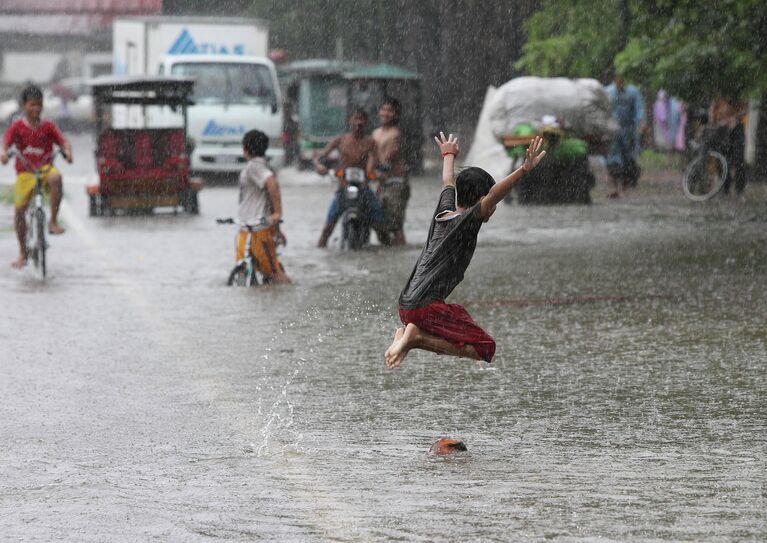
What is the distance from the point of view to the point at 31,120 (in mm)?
14016

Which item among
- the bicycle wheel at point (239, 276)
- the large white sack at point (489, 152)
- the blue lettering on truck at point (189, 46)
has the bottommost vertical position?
the large white sack at point (489, 152)

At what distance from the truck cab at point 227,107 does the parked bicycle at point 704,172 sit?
882 centimetres

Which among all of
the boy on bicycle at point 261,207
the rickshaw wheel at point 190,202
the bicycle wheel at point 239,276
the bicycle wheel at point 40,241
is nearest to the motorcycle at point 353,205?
the boy on bicycle at point 261,207

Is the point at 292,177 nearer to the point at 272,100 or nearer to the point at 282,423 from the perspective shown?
the point at 272,100

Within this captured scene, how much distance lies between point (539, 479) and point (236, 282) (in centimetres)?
730

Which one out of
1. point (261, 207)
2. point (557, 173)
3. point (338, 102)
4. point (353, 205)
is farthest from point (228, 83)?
point (261, 207)

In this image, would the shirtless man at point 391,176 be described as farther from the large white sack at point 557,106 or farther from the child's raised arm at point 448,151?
the child's raised arm at point 448,151

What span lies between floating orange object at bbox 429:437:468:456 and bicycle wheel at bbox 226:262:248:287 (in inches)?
261

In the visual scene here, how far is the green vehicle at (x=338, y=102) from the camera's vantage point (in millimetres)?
32062

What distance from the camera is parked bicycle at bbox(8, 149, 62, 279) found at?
1337 centimetres

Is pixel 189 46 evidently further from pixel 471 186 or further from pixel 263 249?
pixel 471 186

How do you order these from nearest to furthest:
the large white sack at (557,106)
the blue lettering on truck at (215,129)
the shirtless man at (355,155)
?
the shirtless man at (355,155) < the large white sack at (557,106) < the blue lettering on truck at (215,129)

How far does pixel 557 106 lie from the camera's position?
24.0 meters

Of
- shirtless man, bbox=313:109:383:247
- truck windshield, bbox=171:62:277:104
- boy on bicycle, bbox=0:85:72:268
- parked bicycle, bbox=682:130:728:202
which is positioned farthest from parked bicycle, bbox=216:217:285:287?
truck windshield, bbox=171:62:277:104
